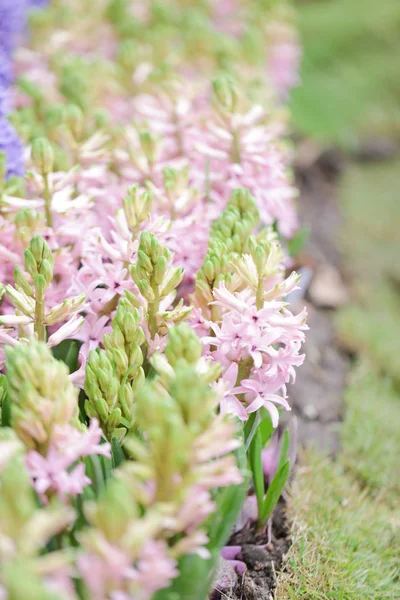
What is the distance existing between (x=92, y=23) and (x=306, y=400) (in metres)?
1.28

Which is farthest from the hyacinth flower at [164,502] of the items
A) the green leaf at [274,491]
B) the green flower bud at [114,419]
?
the green leaf at [274,491]

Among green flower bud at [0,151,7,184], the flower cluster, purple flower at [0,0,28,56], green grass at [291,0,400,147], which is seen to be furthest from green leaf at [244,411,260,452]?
green grass at [291,0,400,147]

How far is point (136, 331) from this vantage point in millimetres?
797

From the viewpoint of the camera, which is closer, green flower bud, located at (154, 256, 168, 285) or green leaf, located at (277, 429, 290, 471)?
green flower bud, located at (154, 256, 168, 285)

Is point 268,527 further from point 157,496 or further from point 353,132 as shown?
point 353,132

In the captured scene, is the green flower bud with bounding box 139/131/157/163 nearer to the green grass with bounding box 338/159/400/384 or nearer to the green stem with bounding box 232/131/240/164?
the green stem with bounding box 232/131/240/164

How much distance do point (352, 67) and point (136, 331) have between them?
9.21ft

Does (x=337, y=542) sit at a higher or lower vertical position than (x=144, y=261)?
lower

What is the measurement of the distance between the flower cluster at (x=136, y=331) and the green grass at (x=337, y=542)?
8 cm

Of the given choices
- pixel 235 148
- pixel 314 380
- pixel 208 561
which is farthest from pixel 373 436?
pixel 208 561

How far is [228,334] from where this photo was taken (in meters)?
0.78

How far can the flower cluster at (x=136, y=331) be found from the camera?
57 centimetres

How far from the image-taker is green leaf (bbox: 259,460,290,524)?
862 millimetres

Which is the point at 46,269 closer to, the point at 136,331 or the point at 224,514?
A: the point at 136,331
